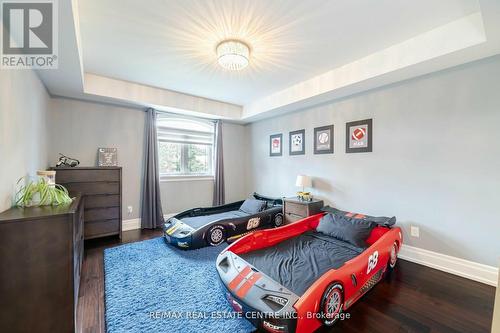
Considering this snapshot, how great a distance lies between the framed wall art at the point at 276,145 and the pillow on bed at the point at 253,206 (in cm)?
116

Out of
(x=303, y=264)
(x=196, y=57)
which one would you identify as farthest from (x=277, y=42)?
(x=303, y=264)

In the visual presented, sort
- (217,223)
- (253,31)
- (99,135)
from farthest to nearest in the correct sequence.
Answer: (99,135)
(217,223)
(253,31)

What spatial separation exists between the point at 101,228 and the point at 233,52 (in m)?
3.12

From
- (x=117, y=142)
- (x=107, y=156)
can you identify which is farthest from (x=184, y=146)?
(x=107, y=156)

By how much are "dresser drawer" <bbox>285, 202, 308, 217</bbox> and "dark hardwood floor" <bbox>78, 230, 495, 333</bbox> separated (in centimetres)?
135

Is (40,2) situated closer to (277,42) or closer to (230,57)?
(230,57)

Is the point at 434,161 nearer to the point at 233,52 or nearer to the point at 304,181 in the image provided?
the point at 304,181

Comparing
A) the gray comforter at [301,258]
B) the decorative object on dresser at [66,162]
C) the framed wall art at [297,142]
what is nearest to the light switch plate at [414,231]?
the gray comforter at [301,258]

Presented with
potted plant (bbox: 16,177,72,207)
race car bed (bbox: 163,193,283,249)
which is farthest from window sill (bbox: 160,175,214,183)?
potted plant (bbox: 16,177,72,207)

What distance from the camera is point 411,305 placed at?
6.10 ft

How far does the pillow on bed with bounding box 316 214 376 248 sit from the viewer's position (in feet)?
8.12

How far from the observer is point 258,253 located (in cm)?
233

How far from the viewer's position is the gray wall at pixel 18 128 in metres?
1.55

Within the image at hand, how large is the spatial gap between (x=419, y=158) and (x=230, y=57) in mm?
2560
